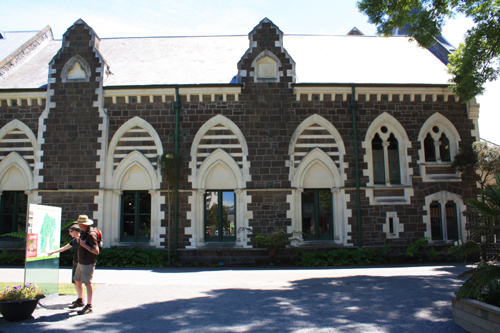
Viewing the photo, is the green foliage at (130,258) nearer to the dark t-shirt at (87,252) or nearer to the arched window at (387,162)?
the dark t-shirt at (87,252)

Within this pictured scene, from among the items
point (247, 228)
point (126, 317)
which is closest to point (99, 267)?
point (247, 228)

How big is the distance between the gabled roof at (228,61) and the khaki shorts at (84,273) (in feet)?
30.8

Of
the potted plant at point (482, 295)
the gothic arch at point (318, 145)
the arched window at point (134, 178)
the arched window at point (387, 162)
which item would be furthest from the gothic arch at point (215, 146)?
the potted plant at point (482, 295)

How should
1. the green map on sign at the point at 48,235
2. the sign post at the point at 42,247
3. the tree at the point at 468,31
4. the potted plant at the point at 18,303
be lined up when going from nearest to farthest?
the potted plant at the point at 18,303
the sign post at the point at 42,247
the green map on sign at the point at 48,235
the tree at the point at 468,31

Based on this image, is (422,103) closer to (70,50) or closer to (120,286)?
(120,286)

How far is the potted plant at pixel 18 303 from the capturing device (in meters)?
6.06

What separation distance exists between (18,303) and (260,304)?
414 centimetres

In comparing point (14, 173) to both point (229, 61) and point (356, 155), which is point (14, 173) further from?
point (356, 155)

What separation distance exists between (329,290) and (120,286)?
4.90 metres

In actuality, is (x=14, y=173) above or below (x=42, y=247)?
above

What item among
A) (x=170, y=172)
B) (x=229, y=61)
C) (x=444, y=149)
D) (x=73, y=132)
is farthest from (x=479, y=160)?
(x=73, y=132)

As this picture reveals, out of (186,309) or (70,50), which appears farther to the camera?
(70,50)

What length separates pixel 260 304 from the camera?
23.3 ft

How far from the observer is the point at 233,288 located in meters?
8.73
